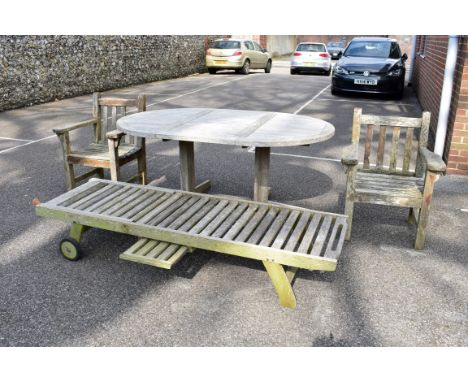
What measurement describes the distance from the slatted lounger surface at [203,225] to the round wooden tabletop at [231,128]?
1.95 feet

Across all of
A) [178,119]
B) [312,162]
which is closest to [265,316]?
[178,119]

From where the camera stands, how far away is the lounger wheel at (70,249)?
3.55 m

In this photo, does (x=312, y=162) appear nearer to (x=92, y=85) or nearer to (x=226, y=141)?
(x=226, y=141)

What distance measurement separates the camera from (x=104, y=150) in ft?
16.6

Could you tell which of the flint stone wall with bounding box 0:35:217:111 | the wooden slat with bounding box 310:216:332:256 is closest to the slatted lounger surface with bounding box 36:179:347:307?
the wooden slat with bounding box 310:216:332:256

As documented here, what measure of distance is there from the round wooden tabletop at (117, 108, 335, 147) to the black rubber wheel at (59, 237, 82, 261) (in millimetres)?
1012

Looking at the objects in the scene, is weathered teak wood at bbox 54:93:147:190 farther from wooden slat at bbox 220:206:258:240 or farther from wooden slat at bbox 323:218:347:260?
wooden slat at bbox 323:218:347:260

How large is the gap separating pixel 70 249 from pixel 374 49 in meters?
11.1

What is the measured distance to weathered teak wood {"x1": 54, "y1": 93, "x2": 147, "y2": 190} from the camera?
4605 millimetres

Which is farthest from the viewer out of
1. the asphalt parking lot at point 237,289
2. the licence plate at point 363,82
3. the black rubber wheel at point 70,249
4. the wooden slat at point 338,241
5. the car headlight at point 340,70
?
the car headlight at point 340,70

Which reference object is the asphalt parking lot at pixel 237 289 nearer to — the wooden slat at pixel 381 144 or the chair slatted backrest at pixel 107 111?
the wooden slat at pixel 381 144

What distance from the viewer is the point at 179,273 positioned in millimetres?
3430

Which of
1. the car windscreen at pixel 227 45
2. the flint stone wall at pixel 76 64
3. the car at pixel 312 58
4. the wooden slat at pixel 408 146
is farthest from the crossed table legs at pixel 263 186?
the car at pixel 312 58

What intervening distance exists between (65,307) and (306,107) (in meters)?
8.68
